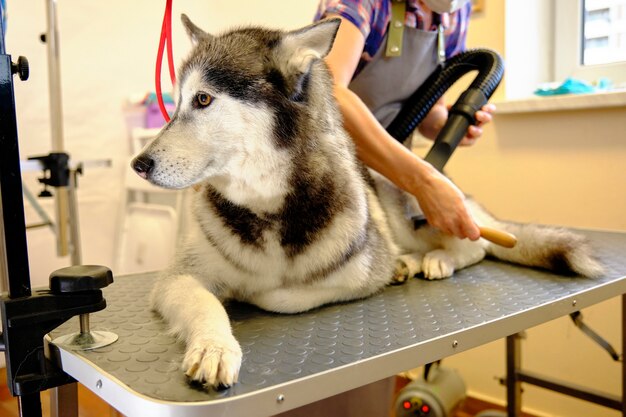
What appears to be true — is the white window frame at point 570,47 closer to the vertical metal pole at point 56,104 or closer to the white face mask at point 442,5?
the white face mask at point 442,5

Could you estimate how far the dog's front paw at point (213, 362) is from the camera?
0.59 meters

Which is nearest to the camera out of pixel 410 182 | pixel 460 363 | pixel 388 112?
pixel 410 182

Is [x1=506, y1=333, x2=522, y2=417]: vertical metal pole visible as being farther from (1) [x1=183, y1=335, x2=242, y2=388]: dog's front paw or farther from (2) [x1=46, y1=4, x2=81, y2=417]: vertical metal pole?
→ (2) [x1=46, y1=4, x2=81, y2=417]: vertical metal pole

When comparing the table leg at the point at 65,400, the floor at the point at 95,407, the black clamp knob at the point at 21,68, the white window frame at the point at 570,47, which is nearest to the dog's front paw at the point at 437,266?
the table leg at the point at 65,400

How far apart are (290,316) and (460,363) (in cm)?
137

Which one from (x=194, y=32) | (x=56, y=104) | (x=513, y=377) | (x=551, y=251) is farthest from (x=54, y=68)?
(x=513, y=377)

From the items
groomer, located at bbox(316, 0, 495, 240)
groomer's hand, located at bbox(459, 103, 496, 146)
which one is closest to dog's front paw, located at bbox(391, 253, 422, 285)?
groomer, located at bbox(316, 0, 495, 240)

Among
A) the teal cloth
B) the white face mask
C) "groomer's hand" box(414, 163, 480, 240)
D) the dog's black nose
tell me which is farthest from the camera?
the teal cloth

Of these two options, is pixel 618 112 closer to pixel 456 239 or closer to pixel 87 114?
pixel 456 239

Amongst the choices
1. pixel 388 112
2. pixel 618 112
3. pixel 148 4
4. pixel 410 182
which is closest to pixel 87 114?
pixel 148 4

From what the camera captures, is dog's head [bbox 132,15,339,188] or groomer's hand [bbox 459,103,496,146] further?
groomer's hand [bbox 459,103,496,146]

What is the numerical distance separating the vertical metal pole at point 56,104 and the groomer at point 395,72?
101 cm

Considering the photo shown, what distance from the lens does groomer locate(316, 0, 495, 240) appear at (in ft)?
3.59

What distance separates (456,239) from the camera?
1223 millimetres
